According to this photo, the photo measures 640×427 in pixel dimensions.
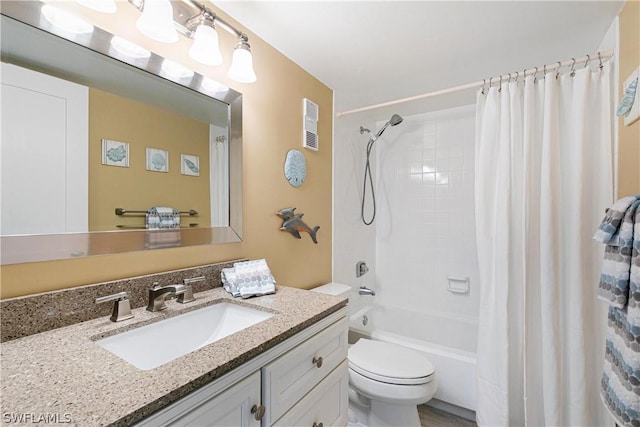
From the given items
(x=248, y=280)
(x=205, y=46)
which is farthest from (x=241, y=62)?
(x=248, y=280)

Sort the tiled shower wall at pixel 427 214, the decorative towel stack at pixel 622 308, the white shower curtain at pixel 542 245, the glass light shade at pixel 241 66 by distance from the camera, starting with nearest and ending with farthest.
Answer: the decorative towel stack at pixel 622 308 < the glass light shade at pixel 241 66 < the white shower curtain at pixel 542 245 < the tiled shower wall at pixel 427 214

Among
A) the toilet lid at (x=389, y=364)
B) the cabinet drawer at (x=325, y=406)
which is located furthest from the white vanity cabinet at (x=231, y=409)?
the toilet lid at (x=389, y=364)

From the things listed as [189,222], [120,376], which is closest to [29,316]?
[120,376]

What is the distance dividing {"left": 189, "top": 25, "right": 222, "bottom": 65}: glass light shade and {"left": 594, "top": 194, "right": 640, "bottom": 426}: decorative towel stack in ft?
5.32

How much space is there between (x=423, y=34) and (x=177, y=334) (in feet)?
5.83

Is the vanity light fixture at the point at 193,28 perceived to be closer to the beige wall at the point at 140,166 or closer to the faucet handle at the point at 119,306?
the beige wall at the point at 140,166

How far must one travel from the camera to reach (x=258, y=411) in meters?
0.75

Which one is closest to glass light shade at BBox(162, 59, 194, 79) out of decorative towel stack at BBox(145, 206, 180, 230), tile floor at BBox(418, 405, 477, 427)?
decorative towel stack at BBox(145, 206, 180, 230)

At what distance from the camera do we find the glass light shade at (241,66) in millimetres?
1223

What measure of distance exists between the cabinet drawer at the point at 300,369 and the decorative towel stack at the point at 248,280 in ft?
1.07

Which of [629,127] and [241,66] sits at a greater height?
[241,66]

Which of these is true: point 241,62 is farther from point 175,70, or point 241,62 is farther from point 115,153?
point 115,153

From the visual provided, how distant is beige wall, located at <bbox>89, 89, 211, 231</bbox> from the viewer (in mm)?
917

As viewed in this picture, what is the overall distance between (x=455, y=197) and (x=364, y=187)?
2.66ft
